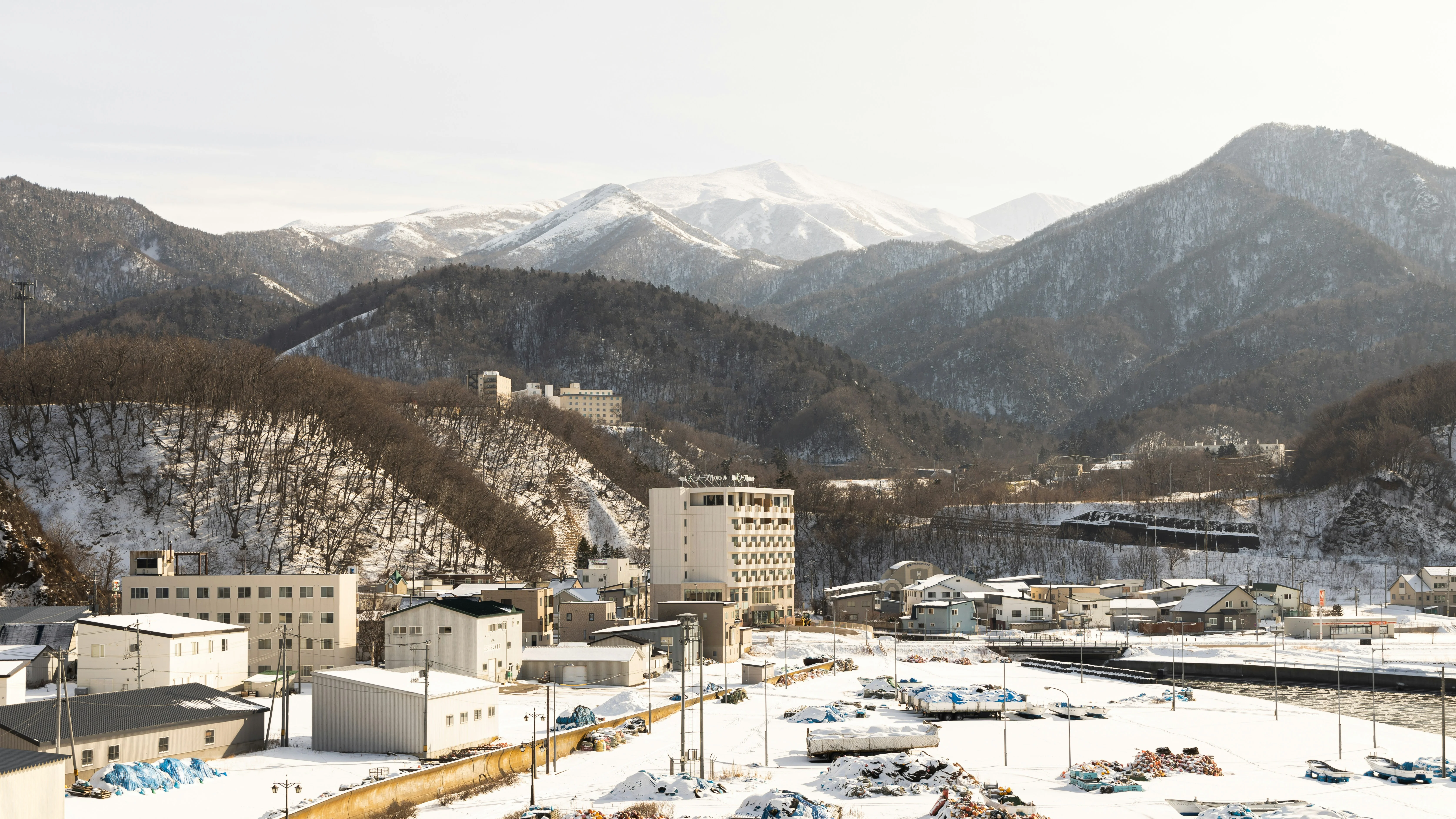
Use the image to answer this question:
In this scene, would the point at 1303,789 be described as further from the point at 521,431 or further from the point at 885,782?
the point at 521,431

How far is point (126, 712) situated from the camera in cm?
3731

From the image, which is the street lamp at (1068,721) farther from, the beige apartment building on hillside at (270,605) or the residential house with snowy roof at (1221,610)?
the beige apartment building on hillside at (270,605)

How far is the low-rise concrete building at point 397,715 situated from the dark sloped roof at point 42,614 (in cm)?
2223

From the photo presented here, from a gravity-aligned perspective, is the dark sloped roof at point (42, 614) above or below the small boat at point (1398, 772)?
above

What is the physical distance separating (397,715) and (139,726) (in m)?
7.27

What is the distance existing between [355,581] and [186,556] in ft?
64.5

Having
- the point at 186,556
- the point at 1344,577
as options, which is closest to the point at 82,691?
the point at 186,556

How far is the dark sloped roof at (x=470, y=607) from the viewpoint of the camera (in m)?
57.4

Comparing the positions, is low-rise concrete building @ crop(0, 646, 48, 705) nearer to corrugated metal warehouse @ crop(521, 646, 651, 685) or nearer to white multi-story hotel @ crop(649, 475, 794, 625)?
corrugated metal warehouse @ crop(521, 646, 651, 685)

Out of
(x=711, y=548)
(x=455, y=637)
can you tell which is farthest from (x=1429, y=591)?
(x=455, y=637)

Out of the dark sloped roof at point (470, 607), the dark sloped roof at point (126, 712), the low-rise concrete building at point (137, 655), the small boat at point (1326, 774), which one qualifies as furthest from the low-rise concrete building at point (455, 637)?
the small boat at point (1326, 774)

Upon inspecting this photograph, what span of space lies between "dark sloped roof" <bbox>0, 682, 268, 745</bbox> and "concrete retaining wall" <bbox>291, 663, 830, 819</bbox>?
8230 mm

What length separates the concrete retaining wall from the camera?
31.3 meters

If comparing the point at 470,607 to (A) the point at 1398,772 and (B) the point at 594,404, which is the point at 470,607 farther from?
(B) the point at 594,404
